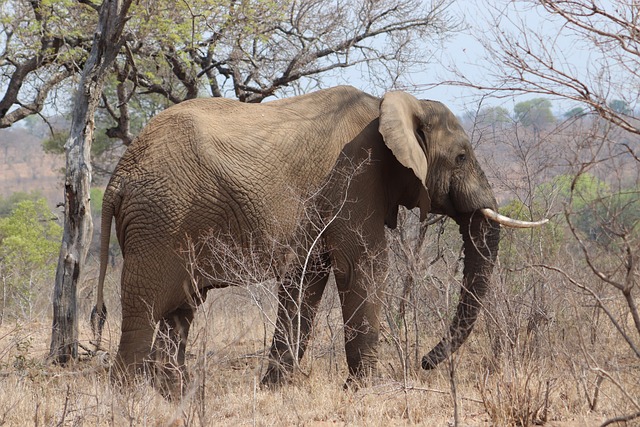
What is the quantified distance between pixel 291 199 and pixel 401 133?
1.13 metres

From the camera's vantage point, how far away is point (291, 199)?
754 centimetres

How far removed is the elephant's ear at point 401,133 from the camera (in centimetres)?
764

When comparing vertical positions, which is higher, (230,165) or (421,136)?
(421,136)

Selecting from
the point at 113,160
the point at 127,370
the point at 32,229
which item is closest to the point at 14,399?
the point at 127,370

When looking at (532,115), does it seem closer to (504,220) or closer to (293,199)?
(504,220)

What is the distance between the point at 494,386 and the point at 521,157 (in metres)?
3.56

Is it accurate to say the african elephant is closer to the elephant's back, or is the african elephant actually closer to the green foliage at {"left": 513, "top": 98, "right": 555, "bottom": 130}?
the elephant's back

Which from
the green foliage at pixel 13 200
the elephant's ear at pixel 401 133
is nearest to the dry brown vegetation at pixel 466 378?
the elephant's ear at pixel 401 133

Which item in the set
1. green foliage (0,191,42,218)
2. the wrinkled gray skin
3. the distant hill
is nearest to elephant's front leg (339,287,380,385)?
the wrinkled gray skin

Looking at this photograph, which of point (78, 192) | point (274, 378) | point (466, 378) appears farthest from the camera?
point (78, 192)

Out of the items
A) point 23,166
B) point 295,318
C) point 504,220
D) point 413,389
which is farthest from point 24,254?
point 23,166

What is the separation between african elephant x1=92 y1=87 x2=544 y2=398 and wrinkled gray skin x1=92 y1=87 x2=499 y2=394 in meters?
0.01

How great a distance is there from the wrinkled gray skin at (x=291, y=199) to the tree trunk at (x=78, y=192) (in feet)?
4.98

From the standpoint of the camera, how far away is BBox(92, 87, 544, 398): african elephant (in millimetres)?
6996
